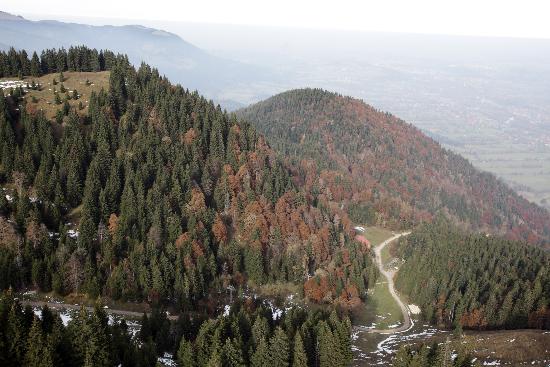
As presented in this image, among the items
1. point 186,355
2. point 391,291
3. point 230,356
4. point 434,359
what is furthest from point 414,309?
point 186,355

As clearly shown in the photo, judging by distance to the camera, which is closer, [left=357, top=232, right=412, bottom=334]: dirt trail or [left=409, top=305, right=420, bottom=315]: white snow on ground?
[left=357, top=232, right=412, bottom=334]: dirt trail

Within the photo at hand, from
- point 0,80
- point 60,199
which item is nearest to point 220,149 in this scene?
point 60,199

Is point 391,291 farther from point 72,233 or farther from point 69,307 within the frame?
point 72,233

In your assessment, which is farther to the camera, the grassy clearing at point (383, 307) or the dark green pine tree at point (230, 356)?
the grassy clearing at point (383, 307)

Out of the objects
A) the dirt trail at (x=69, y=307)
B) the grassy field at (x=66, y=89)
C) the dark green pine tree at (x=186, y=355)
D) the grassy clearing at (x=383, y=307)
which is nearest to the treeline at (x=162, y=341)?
the dark green pine tree at (x=186, y=355)

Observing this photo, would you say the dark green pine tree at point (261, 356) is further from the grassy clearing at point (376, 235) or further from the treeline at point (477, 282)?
the grassy clearing at point (376, 235)

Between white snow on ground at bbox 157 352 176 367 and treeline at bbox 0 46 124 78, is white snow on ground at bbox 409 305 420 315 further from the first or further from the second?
treeline at bbox 0 46 124 78

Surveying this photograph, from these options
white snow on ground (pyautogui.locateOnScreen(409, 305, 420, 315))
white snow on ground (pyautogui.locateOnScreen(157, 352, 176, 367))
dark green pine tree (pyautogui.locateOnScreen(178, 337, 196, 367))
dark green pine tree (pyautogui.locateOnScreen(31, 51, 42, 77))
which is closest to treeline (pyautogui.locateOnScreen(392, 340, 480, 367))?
dark green pine tree (pyautogui.locateOnScreen(178, 337, 196, 367))
